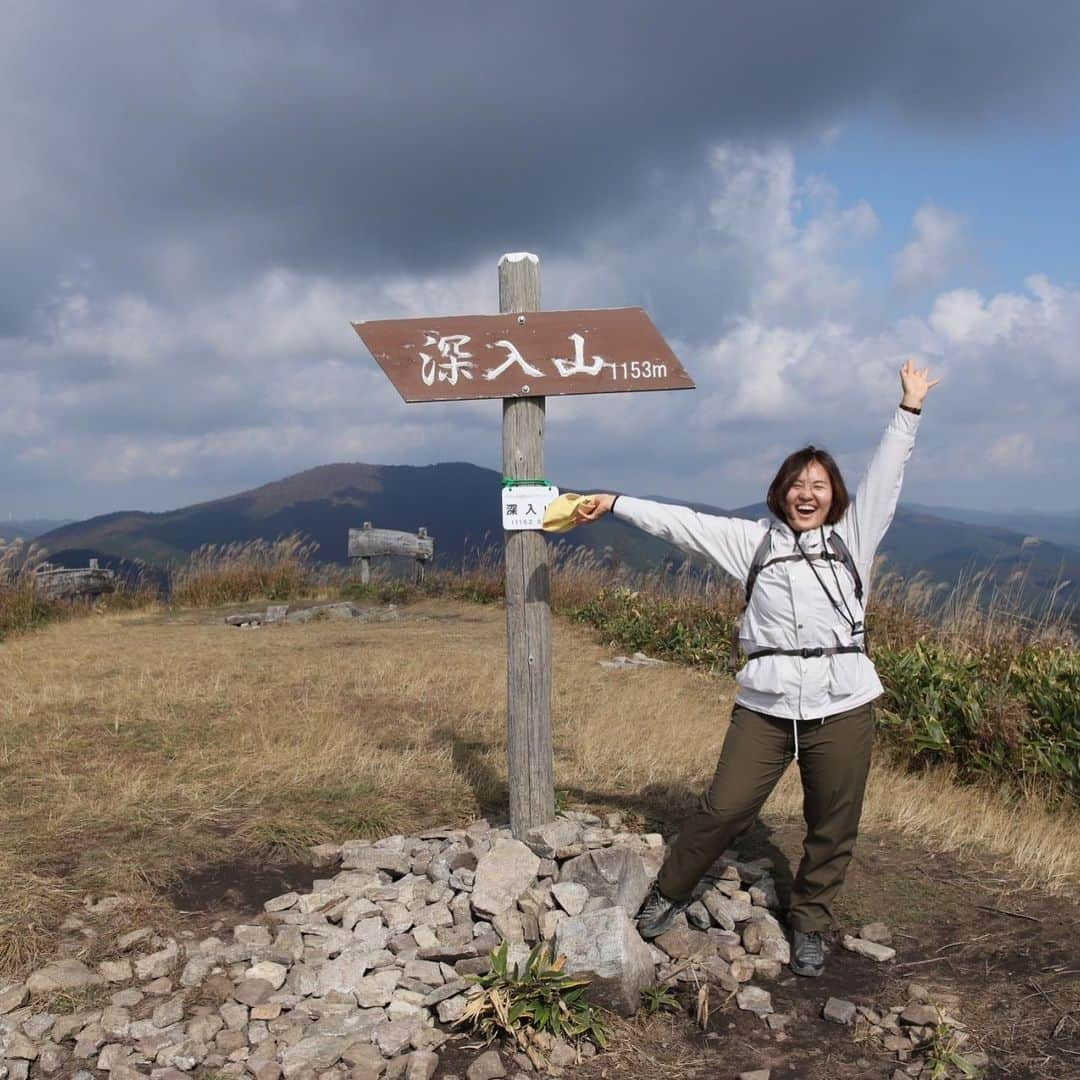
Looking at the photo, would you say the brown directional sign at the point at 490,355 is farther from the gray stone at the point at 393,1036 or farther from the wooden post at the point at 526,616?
the gray stone at the point at 393,1036

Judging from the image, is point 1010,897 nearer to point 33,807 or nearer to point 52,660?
point 33,807

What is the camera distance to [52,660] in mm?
9672

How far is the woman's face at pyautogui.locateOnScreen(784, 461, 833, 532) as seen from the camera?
134 inches

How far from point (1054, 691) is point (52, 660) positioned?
8.93m

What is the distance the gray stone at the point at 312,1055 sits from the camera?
9.49 ft

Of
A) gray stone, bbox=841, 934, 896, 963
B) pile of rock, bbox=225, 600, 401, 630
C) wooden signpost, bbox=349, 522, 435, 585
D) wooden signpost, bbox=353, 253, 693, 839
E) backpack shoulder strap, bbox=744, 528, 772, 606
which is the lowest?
gray stone, bbox=841, 934, 896, 963

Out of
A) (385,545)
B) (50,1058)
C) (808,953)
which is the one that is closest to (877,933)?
(808,953)

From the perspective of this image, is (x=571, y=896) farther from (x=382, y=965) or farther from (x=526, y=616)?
(x=526, y=616)

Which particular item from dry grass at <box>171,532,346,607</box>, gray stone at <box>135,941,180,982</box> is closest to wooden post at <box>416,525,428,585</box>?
dry grass at <box>171,532,346,607</box>

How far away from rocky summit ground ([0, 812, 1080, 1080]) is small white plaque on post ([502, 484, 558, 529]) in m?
1.38

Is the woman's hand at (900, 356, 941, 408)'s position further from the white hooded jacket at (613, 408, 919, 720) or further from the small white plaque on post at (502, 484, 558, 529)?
the small white plaque on post at (502, 484, 558, 529)

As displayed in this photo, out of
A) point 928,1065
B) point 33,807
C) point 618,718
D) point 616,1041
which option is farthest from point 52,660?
point 928,1065

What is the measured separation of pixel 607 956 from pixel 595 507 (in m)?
1.61

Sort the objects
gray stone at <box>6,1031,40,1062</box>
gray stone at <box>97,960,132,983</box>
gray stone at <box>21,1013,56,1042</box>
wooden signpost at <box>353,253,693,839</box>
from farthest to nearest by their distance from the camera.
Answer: wooden signpost at <box>353,253,693,839</box> → gray stone at <box>97,960,132,983</box> → gray stone at <box>21,1013,56,1042</box> → gray stone at <box>6,1031,40,1062</box>
